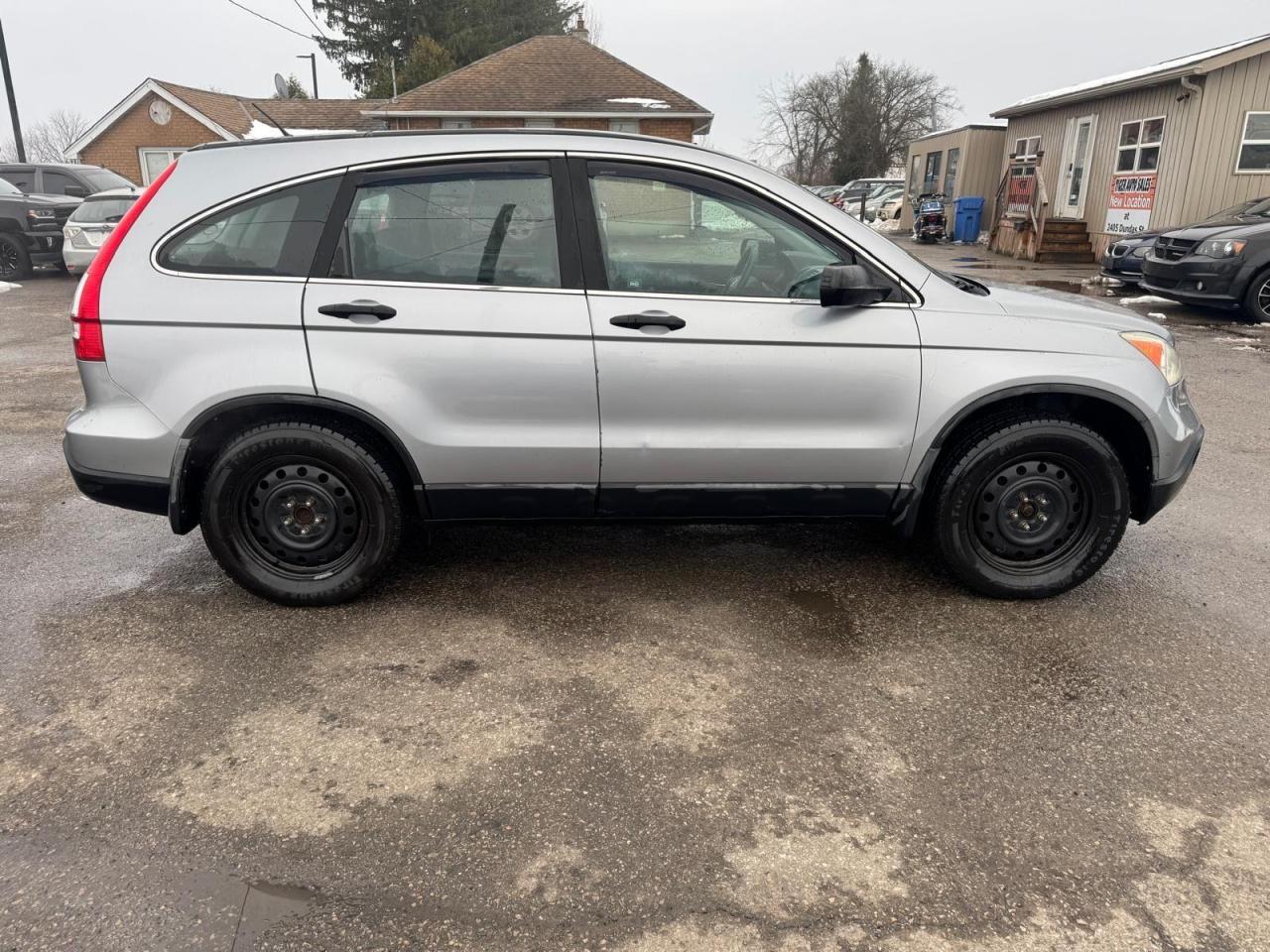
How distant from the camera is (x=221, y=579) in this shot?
13.0 ft

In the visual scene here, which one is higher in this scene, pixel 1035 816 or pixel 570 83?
pixel 570 83

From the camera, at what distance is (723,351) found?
3.35 m

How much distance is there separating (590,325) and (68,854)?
7.37 feet

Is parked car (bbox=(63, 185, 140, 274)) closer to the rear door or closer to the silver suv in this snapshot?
the silver suv

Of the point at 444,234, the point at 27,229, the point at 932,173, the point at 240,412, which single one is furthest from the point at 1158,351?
the point at 932,173

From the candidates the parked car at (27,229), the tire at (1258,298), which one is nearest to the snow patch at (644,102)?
the parked car at (27,229)

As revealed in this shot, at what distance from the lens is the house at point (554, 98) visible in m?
24.2

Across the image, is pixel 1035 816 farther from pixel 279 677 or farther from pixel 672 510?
pixel 279 677

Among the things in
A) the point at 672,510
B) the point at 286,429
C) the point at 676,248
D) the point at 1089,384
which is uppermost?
the point at 676,248

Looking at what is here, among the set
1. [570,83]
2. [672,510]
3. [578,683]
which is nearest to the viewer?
[578,683]

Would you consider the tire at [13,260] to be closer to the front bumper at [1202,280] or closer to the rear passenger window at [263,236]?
the rear passenger window at [263,236]

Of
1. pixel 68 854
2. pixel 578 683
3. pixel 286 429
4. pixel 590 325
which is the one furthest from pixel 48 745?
pixel 590 325

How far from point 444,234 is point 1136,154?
58.0 ft

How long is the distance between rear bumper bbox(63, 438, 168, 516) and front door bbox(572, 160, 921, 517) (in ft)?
5.58
